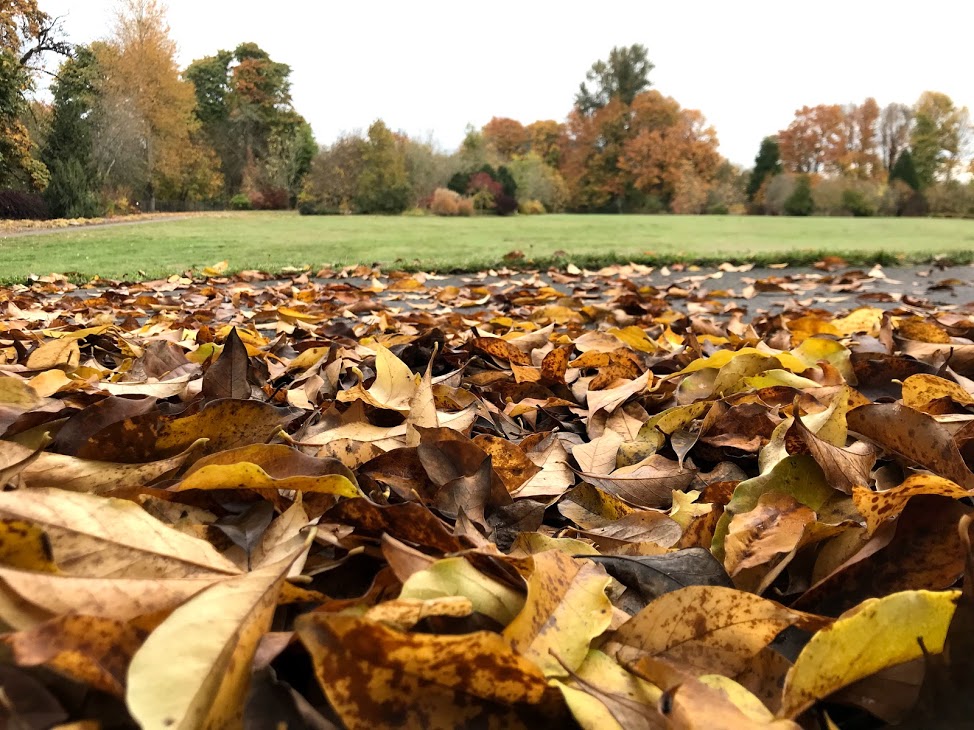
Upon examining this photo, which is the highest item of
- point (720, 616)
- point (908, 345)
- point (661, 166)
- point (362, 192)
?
point (661, 166)

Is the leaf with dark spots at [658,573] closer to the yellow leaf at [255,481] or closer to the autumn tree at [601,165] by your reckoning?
the yellow leaf at [255,481]

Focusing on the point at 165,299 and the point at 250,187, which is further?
the point at 250,187

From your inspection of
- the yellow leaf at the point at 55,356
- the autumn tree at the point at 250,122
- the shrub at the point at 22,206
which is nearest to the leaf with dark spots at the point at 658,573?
the yellow leaf at the point at 55,356

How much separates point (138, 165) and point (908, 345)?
68.5 ft

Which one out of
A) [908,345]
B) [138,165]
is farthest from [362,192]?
[908,345]

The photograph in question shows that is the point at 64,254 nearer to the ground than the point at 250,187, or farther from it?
nearer to the ground

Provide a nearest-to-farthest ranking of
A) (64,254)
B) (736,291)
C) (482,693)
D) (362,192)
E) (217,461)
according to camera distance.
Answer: (482,693), (217,461), (736,291), (64,254), (362,192)

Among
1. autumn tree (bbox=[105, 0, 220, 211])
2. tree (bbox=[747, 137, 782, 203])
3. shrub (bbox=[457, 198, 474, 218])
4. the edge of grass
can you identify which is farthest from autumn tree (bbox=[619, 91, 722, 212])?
the edge of grass

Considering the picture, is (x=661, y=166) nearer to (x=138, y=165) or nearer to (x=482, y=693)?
(x=138, y=165)

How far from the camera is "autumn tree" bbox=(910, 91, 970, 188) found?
37.8 metres

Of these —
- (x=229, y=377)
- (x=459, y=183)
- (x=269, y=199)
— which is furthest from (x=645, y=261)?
(x=269, y=199)

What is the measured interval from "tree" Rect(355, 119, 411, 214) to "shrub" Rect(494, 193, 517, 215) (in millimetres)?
3271

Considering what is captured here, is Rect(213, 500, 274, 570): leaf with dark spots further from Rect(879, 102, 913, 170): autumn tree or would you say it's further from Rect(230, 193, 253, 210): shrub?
Rect(879, 102, 913, 170): autumn tree

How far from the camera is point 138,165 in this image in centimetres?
1819
